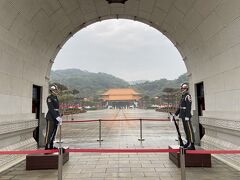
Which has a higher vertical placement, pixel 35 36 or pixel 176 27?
pixel 176 27

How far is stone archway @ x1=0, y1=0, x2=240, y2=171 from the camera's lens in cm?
516

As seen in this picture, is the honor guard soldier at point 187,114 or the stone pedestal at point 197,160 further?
the honor guard soldier at point 187,114

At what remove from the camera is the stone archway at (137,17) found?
5.16m

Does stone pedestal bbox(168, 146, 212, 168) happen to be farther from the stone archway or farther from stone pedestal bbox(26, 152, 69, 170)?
stone pedestal bbox(26, 152, 69, 170)

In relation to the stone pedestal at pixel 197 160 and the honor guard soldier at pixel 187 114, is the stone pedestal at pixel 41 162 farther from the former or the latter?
the honor guard soldier at pixel 187 114

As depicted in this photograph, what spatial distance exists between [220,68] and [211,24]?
1284 mm

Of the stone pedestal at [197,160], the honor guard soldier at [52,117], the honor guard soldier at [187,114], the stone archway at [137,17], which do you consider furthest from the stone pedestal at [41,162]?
the honor guard soldier at [187,114]

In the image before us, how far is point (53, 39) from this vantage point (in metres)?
7.98

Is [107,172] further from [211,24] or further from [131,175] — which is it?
[211,24]

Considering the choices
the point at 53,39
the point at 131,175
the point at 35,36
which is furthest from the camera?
the point at 53,39

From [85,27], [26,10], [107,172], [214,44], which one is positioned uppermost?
[85,27]

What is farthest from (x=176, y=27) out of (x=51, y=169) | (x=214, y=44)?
(x=51, y=169)

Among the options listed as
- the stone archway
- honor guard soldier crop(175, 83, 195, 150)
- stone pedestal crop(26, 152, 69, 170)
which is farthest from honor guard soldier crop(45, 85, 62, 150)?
honor guard soldier crop(175, 83, 195, 150)

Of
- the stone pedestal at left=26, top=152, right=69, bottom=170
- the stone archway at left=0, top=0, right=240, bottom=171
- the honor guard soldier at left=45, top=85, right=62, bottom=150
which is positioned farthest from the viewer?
the honor guard soldier at left=45, top=85, right=62, bottom=150
